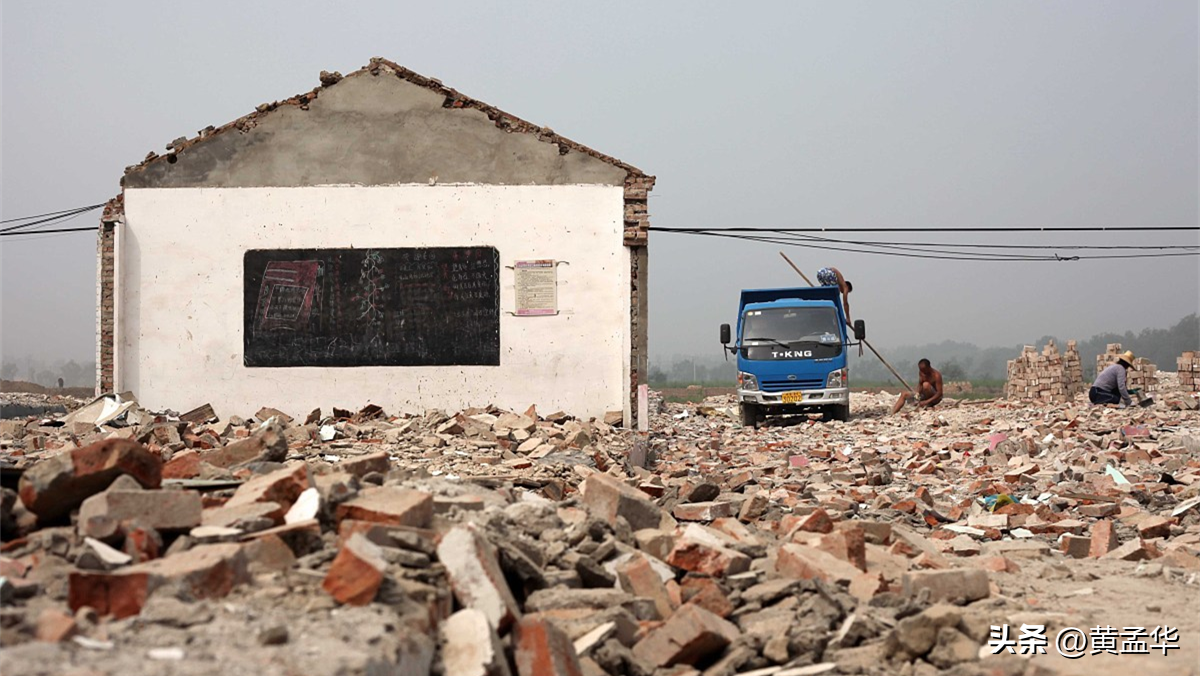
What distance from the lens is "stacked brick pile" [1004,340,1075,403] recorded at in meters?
25.1

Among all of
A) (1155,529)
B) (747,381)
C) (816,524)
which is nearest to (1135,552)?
(1155,529)

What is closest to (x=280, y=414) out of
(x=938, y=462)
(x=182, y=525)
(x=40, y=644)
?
(x=938, y=462)

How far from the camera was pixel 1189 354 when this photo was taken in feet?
80.5

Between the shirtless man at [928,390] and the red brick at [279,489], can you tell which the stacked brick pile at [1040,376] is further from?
the red brick at [279,489]

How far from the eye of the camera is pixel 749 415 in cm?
2044

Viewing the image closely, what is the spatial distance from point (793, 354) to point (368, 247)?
8.85 meters

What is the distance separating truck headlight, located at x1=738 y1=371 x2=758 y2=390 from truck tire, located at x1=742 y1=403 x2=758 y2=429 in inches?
25.2

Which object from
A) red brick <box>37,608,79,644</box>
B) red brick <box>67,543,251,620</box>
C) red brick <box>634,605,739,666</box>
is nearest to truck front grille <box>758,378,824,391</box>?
red brick <box>634,605,739,666</box>

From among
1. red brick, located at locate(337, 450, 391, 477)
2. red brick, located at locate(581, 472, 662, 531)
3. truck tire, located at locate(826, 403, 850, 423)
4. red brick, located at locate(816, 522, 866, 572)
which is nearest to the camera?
red brick, located at locate(816, 522, 866, 572)

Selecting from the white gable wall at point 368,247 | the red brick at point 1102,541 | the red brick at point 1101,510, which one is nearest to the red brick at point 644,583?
the red brick at point 1102,541

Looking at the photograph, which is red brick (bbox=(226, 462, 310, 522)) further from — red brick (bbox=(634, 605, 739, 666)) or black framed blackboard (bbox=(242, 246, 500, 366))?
black framed blackboard (bbox=(242, 246, 500, 366))

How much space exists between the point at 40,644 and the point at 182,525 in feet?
3.90

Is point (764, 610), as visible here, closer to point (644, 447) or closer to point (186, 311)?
point (644, 447)

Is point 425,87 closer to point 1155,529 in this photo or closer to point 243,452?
point 243,452
